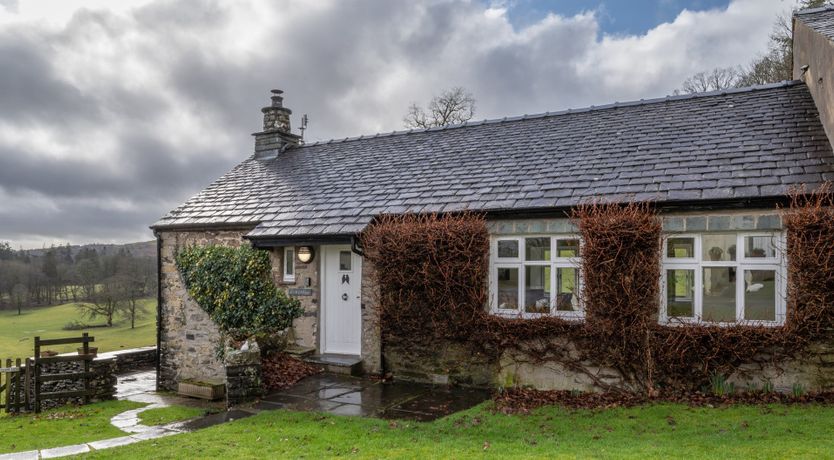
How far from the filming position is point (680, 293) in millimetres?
8578

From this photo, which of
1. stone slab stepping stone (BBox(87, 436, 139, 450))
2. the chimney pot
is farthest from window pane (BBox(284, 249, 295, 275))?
the chimney pot

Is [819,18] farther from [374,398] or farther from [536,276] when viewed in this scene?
[374,398]

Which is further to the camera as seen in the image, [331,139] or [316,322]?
[331,139]

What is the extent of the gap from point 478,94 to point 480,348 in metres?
25.8

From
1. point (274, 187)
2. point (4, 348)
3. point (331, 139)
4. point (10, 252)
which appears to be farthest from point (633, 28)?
point (10, 252)

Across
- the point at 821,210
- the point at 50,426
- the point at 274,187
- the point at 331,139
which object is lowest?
the point at 50,426

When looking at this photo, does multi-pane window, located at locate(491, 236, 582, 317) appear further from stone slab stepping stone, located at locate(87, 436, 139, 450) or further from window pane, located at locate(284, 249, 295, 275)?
stone slab stepping stone, located at locate(87, 436, 139, 450)

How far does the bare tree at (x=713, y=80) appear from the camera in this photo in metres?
28.8

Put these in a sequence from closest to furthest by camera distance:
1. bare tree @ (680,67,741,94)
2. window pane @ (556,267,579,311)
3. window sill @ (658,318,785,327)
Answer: window sill @ (658,318,785,327), window pane @ (556,267,579,311), bare tree @ (680,67,741,94)

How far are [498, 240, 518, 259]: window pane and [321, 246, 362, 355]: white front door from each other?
3166mm

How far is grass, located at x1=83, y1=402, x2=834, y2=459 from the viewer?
5852 millimetres

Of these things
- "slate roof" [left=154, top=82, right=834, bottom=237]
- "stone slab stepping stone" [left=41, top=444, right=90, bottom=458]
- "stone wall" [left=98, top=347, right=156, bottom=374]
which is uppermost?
"slate roof" [left=154, top=82, right=834, bottom=237]

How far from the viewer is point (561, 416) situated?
7578 mm

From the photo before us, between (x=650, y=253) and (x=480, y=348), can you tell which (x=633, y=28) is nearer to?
(x=650, y=253)
